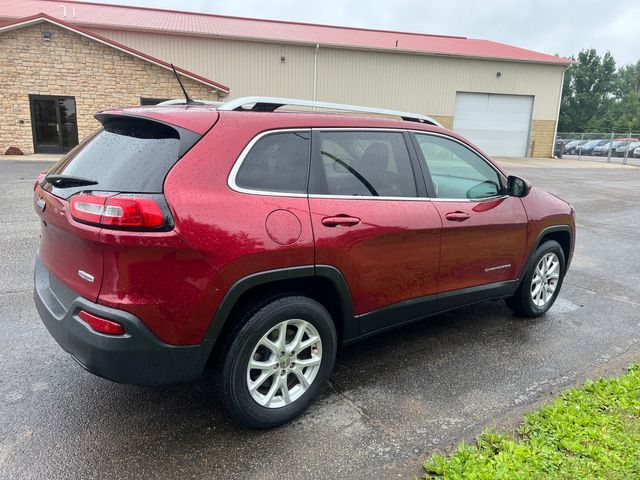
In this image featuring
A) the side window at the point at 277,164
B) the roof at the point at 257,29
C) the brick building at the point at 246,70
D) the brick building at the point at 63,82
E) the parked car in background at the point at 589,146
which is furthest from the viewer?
the parked car in background at the point at 589,146

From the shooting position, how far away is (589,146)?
120 feet

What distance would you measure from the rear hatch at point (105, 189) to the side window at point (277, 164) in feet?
0.96

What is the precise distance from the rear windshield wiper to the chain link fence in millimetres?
35030

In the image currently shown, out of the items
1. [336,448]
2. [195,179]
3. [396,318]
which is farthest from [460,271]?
[195,179]

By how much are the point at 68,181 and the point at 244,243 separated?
1.03 m

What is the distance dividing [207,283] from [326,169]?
40.2 inches

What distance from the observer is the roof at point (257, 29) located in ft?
84.5

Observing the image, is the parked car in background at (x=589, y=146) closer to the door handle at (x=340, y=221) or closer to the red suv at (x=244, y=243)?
the red suv at (x=244, y=243)

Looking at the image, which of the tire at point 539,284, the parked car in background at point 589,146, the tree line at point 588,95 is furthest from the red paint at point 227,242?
the tree line at point 588,95

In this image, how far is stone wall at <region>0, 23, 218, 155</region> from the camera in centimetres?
2002

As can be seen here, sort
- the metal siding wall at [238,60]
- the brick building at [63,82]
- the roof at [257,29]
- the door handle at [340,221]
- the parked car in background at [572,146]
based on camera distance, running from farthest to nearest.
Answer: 1. the parked car in background at [572,146]
2. the roof at [257,29]
3. the metal siding wall at [238,60]
4. the brick building at [63,82]
5. the door handle at [340,221]

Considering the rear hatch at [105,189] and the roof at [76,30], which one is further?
the roof at [76,30]

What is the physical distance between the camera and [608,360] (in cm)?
382

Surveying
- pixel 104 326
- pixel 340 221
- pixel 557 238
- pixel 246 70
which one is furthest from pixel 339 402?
pixel 246 70
